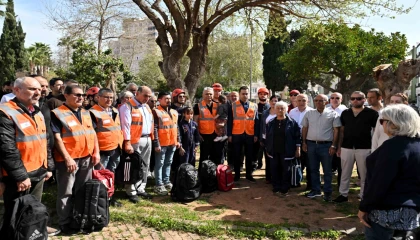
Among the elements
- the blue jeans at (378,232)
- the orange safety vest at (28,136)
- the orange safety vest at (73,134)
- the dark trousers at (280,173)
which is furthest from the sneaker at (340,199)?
the orange safety vest at (28,136)

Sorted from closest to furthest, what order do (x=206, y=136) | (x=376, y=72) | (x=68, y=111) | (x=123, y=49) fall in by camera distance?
(x=68, y=111)
(x=376, y=72)
(x=206, y=136)
(x=123, y=49)

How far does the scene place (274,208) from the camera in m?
5.84

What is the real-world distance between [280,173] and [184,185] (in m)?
2.04

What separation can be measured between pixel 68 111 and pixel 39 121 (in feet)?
2.02

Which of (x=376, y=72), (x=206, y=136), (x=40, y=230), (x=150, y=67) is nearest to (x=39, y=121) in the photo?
(x=40, y=230)

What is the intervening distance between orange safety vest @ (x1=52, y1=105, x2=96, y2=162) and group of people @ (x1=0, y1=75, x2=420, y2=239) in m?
0.01

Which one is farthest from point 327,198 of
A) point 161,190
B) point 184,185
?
point 161,190

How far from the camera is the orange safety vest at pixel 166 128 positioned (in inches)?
249

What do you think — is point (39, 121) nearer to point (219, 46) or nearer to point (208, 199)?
point (208, 199)

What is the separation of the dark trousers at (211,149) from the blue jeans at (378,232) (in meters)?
4.81

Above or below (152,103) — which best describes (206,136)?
below

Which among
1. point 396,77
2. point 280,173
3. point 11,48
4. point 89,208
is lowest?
point 89,208

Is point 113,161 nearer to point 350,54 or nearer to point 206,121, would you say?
point 206,121

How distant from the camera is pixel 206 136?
7.49 m
